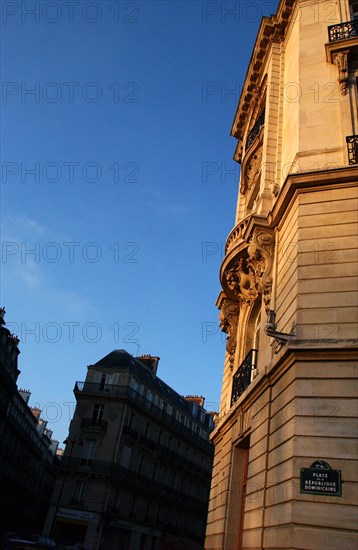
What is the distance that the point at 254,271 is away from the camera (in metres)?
13.1

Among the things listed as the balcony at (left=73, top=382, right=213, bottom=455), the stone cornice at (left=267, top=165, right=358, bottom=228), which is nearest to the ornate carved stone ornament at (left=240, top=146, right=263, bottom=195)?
the stone cornice at (left=267, top=165, right=358, bottom=228)

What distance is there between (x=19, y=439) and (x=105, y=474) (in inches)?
677

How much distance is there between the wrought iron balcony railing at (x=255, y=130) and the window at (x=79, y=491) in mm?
30120

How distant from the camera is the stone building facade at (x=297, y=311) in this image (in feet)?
25.6

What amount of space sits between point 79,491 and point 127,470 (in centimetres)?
388

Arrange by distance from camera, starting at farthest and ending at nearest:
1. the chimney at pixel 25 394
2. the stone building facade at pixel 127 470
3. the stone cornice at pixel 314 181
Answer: the chimney at pixel 25 394 < the stone building facade at pixel 127 470 < the stone cornice at pixel 314 181

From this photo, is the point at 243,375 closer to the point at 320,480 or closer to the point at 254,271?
the point at 254,271

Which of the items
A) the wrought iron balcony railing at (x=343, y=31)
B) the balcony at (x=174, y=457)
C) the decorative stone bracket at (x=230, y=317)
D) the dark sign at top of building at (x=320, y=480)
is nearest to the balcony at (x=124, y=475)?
the balcony at (x=174, y=457)

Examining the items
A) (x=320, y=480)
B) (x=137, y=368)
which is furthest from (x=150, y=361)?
(x=320, y=480)

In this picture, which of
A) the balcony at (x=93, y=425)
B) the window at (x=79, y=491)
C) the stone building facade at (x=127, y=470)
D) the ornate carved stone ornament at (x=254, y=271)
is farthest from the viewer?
the balcony at (x=93, y=425)

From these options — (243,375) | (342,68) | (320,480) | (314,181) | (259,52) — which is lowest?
(320,480)

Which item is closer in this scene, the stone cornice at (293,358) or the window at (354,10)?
the stone cornice at (293,358)

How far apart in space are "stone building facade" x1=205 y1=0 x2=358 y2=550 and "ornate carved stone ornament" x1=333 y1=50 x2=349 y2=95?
27 mm

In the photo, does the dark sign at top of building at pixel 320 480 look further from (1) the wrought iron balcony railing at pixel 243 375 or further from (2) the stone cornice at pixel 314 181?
(2) the stone cornice at pixel 314 181
